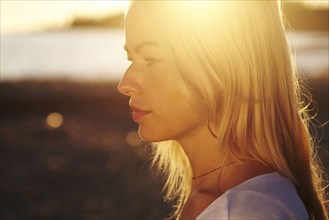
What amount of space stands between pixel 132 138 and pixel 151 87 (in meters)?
16.2

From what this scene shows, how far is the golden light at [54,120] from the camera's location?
22314 millimetres

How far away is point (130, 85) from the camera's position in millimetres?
3033

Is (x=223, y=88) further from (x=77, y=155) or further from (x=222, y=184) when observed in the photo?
(x=77, y=155)

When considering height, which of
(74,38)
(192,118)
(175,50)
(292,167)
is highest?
(175,50)

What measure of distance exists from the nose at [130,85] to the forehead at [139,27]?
115 mm

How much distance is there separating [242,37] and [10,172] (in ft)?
44.0

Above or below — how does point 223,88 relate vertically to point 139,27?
below

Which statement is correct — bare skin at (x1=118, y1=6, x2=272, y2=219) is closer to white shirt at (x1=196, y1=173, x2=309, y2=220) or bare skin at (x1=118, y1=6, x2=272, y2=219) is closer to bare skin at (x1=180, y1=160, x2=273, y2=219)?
bare skin at (x1=180, y1=160, x2=273, y2=219)

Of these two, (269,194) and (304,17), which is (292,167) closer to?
(269,194)

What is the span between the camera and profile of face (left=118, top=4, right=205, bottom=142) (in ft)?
9.86

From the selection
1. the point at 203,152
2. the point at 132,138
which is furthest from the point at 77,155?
the point at 203,152

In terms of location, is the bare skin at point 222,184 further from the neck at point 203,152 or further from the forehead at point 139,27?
the forehead at point 139,27

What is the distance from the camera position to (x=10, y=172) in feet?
51.7

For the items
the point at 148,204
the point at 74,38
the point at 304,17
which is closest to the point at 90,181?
the point at 148,204
